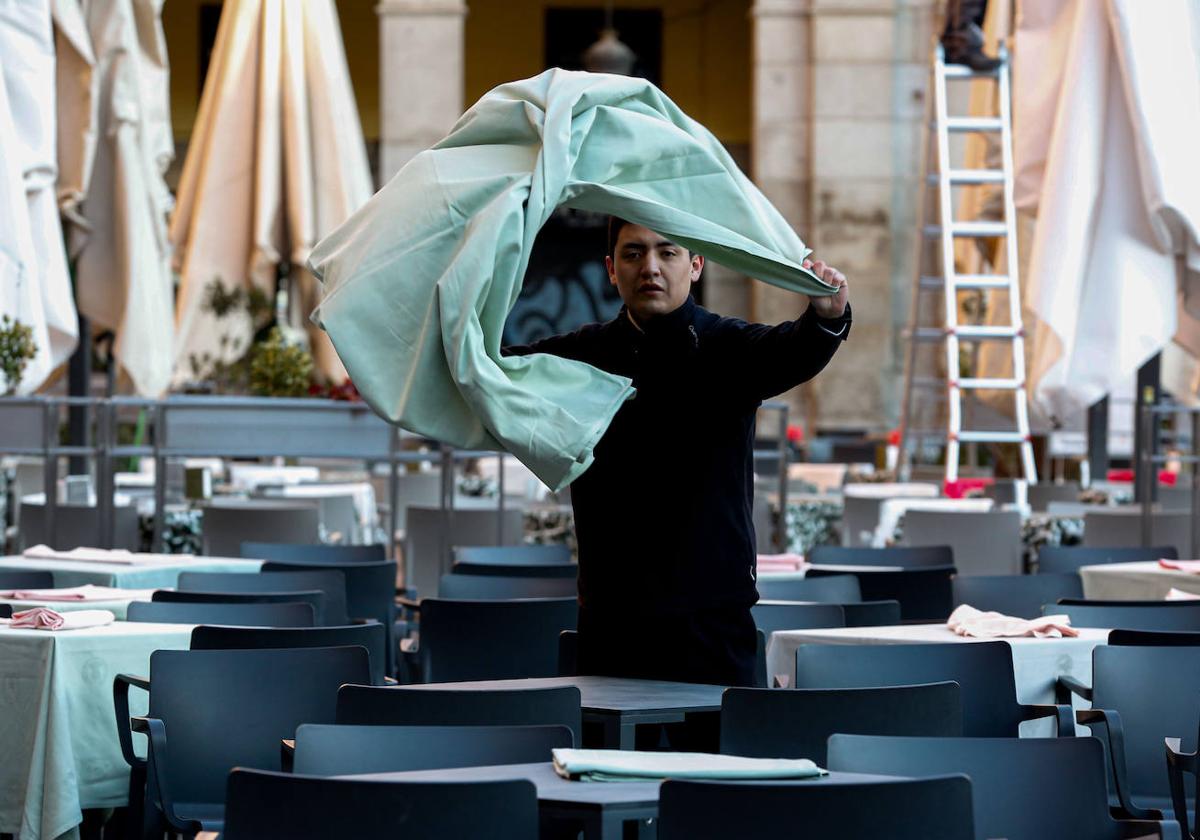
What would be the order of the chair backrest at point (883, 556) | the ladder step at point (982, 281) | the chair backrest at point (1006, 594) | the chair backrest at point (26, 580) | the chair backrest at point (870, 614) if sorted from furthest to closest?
the ladder step at point (982, 281), the chair backrest at point (883, 556), the chair backrest at point (1006, 594), the chair backrest at point (26, 580), the chair backrest at point (870, 614)

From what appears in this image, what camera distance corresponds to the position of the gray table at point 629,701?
10.9 feet

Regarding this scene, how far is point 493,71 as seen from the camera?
22.1 metres

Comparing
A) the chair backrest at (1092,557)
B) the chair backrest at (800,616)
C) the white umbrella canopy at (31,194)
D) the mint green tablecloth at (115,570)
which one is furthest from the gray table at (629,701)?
the white umbrella canopy at (31,194)

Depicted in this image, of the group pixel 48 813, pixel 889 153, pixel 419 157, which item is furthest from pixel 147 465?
pixel 419 157

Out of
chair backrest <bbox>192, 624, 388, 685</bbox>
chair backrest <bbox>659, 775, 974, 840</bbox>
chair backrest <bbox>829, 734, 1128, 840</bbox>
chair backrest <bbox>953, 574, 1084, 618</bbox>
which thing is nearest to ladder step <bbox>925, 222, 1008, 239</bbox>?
chair backrest <bbox>953, 574, 1084, 618</bbox>

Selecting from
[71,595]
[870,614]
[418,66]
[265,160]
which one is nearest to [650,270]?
[870,614]

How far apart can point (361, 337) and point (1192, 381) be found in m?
10.4

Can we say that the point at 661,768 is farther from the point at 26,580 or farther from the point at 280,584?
the point at 26,580

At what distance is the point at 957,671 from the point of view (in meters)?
4.21

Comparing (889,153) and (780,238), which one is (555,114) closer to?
(780,238)

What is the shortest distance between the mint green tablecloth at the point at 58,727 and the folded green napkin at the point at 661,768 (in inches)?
75.7

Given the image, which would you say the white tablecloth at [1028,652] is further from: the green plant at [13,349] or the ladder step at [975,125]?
the ladder step at [975,125]

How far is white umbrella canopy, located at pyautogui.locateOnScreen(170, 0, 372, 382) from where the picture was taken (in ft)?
34.2

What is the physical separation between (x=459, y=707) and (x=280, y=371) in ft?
19.0
